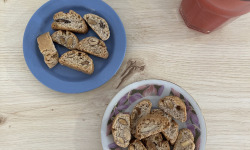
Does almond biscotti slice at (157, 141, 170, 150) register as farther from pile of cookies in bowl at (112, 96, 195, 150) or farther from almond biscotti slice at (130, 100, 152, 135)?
almond biscotti slice at (130, 100, 152, 135)

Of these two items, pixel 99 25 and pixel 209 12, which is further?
pixel 99 25

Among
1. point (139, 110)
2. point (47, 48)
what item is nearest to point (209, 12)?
point (139, 110)

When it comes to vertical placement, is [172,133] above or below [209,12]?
below

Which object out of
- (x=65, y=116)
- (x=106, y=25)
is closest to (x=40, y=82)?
(x=65, y=116)

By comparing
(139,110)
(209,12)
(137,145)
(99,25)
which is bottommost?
(137,145)

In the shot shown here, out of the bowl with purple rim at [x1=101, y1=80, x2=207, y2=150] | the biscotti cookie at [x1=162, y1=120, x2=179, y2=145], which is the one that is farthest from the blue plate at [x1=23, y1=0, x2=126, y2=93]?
the biscotti cookie at [x1=162, y1=120, x2=179, y2=145]

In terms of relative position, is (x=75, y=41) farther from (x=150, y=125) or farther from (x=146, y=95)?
(x=150, y=125)

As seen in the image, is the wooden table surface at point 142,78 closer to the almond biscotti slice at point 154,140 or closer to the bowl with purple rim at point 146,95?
the bowl with purple rim at point 146,95
